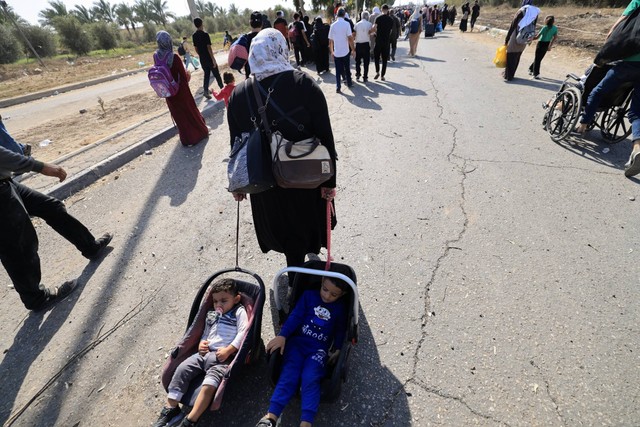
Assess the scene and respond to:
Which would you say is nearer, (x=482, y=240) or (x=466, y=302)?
(x=466, y=302)

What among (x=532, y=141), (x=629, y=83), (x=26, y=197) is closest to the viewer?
(x=26, y=197)

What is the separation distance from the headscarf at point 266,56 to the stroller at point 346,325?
Answer: 1.26 metres

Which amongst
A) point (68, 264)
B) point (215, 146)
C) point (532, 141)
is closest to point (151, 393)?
point (68, 264)

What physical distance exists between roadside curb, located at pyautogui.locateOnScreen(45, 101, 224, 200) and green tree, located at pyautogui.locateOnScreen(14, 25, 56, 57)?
3157cm

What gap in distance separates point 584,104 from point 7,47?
34889 millimetres

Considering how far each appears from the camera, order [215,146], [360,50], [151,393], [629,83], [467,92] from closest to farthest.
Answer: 1. [151,393]
2. [629,83]
3. [215,146]
4. [467,92]
5. [360,50]

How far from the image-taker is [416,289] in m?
2.74

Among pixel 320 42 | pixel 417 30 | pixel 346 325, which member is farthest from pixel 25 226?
pixel 417 30

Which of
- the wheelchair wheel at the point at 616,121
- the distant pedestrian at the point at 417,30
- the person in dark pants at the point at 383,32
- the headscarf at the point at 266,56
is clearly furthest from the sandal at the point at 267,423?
the distant pedestrian at the point at 417,30

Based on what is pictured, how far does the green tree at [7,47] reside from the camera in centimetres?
2241

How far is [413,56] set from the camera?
1270cm

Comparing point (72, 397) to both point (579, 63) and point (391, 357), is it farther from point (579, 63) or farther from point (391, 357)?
point (579, 63)

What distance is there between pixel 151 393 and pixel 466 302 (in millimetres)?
2566

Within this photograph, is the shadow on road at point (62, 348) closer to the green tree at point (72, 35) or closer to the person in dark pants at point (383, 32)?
the person in dark pants at point (383, 32)
